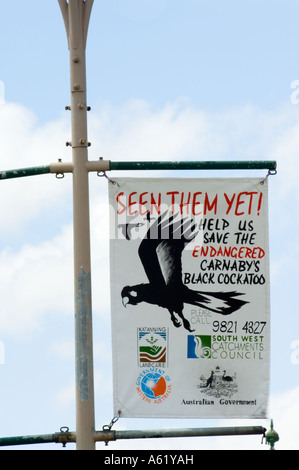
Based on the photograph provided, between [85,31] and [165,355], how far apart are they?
3.44 m

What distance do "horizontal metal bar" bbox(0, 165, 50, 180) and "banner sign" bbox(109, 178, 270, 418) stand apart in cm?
74

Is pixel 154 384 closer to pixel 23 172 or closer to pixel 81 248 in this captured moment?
pixel 81 248

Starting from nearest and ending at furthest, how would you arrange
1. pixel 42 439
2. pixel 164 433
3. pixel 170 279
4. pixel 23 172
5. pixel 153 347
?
pixel 164 433 < pixel 42 439 < pixel 153 347 < pixel 170 279 < pixel 23 172

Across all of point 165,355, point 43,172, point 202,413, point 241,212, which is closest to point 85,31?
point 43,172

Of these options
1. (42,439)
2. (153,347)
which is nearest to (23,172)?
(153,347)

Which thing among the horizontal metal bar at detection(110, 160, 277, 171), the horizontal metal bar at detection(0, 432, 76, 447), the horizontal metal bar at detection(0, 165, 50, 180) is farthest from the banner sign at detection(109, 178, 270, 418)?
the horizontal metal bar at detection(0, 165, 50, 180)

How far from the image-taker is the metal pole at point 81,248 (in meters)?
10.2

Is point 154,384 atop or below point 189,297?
below

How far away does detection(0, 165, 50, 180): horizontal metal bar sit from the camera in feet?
34.9

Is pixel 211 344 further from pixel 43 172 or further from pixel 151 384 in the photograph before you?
pixel 43 172

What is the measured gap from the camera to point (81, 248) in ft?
33.7

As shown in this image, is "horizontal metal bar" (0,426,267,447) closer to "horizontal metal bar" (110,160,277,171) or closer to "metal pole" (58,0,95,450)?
"metal pole" (58,0,95,450)

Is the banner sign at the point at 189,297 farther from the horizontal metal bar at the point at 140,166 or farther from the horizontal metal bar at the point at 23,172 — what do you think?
the horizontal metal bar at the point at 23,172

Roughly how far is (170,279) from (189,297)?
0.27m
